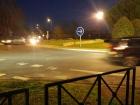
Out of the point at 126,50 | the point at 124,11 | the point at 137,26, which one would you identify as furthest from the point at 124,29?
Result: the point at 126,50

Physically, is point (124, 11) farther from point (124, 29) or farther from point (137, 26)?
point (124, 29)

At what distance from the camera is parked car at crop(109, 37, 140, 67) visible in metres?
19.4

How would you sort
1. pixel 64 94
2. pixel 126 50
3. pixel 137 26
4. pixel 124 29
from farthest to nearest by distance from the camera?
pixel 137 26
pixel 124 29
pixel 126 50
pixel 64 94

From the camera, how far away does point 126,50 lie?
19.7m

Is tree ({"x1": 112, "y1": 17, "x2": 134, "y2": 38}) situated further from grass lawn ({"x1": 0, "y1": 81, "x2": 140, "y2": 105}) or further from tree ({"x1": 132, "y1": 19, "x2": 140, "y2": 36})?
grass lawn ({"x1": 0, "y1": 81, "x2": 140, "y2": 105})

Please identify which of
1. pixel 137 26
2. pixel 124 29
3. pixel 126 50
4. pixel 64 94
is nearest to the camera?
pixel 64 94

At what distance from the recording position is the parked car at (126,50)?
1938 cm

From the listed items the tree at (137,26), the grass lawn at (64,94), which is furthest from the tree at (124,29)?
the grass lawn at (64,94)

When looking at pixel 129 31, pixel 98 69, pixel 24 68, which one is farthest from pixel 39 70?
pixel 129 31

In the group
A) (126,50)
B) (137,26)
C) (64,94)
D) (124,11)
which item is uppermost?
(124,11)

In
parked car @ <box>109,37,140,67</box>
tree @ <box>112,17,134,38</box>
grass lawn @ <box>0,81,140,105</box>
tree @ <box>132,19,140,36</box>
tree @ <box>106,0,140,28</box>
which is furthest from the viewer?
tree @ <box>106,0,140,28</box>

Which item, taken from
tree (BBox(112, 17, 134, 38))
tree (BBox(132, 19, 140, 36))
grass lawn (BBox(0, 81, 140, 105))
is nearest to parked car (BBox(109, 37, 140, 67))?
grass lawn (BBox(0, 81, 140, 105))

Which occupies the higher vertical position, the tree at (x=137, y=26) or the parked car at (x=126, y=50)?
the tree at (x=137, y=26)

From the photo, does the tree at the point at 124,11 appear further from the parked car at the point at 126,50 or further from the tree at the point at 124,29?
the parked car at the point at 126,50
